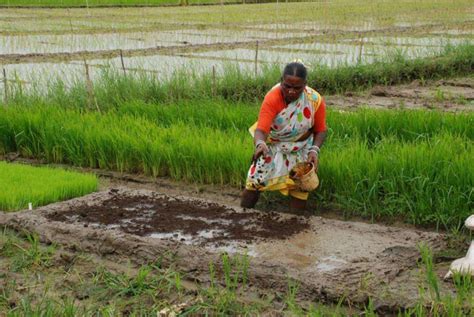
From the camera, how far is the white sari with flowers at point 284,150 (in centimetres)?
464

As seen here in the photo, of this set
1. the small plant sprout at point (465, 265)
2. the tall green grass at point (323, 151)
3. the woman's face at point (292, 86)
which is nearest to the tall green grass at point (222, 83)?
the tall green grass at point (323, 151)

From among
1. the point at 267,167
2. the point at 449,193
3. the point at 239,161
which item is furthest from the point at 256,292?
the point at 239,161

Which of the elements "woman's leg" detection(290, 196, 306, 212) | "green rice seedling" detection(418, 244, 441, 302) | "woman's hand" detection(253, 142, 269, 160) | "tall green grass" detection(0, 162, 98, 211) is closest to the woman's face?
"woman's hand" detection(253, 142, 269, 160)

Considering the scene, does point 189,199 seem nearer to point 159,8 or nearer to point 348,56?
point 348,56

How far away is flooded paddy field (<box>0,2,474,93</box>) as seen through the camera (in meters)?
11.0

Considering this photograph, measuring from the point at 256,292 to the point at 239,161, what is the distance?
184cm

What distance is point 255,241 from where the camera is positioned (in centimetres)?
436

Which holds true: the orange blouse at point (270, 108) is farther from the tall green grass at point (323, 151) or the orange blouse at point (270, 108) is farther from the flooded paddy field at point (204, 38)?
the flooded paddy field at point (204, 38)

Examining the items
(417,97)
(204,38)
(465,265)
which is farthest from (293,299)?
(204,38)

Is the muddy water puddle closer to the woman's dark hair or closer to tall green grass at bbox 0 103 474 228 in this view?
tall green grass at bbox 0 103 474 228

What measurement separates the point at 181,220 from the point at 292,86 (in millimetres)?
1019

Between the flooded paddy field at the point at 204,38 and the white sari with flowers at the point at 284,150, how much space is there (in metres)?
4.19

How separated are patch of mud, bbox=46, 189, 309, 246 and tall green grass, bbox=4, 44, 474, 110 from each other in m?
2.54

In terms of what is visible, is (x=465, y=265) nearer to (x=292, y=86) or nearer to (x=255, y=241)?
(x=255, y=241)
